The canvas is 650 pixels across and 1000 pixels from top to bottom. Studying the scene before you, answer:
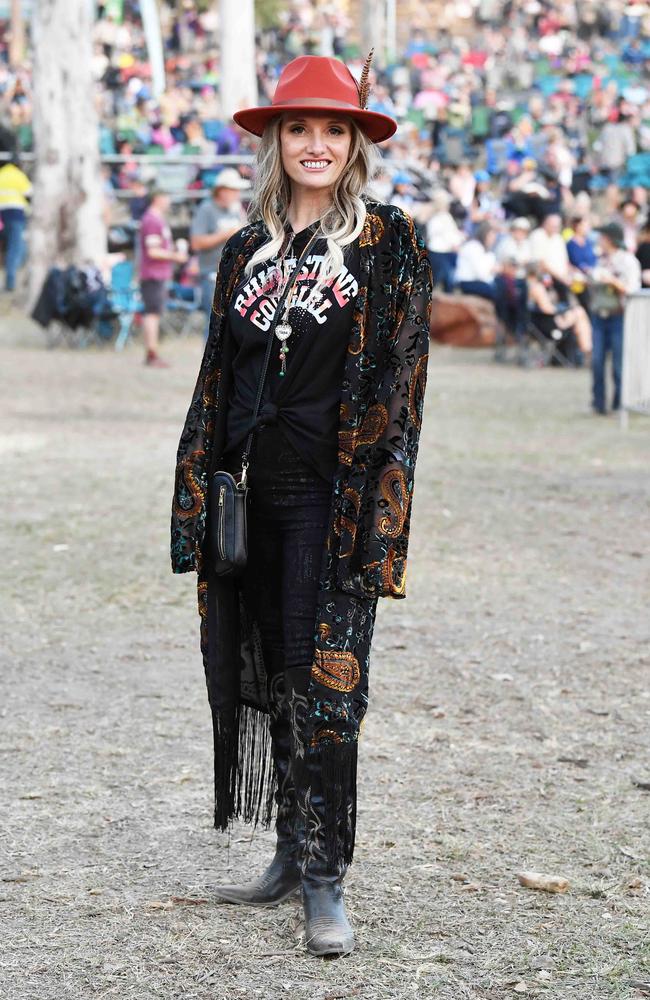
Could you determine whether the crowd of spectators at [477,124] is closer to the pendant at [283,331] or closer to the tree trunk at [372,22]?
the tree trunk at [372,22]

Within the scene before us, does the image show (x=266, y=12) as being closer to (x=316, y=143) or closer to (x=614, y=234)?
(x=614, y=234)

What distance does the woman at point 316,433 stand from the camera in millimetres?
4145

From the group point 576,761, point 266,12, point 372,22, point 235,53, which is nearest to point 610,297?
point 576,761

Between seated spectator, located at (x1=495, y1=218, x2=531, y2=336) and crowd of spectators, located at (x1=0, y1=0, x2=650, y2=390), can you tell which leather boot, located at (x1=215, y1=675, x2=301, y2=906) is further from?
seated spectator, located at (x1=495, y1=218, x2=531, y2=336)

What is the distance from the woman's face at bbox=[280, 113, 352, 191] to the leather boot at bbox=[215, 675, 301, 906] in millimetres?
1312

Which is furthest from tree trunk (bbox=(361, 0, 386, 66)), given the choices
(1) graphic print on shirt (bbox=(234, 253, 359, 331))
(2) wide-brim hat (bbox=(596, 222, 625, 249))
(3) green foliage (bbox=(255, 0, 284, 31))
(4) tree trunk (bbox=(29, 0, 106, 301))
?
(1) graphic print on shirt (bbox=(234, 253, 359, 331))

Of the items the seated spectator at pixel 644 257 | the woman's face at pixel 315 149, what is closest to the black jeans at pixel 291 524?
the woman's face at pixel 315 149

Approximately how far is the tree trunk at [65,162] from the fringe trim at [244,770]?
20608mm

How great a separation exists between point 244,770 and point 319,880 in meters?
0.38

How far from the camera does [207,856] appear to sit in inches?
198

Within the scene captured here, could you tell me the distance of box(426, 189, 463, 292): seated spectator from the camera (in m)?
25.3

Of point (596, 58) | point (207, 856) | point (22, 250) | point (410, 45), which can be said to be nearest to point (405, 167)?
point (22, 250)

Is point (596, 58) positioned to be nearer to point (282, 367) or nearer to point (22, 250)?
point (22, 250)

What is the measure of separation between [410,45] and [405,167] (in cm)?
1556
